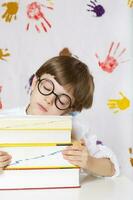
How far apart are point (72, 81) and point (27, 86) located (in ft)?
1.86

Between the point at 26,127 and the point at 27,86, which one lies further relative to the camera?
the point at 27,86

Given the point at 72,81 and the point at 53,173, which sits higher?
the point at 72,81

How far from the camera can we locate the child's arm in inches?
35.8

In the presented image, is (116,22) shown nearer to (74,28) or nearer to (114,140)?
(74,28)

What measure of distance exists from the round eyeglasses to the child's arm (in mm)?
129

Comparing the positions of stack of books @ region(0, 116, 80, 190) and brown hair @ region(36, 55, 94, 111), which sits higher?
brown hair @ region(36, 55, 94, 111)

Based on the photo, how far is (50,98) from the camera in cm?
105

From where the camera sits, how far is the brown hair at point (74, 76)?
3.62ft

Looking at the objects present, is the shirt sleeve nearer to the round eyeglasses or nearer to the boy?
the boy

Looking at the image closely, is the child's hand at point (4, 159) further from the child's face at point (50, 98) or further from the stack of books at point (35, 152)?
the child's face at point (50, 98)

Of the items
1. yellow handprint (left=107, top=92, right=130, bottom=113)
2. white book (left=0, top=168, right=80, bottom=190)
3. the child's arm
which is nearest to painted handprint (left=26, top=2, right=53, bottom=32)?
yellow handprint (left=107, top=92, right=130, bottom=113)

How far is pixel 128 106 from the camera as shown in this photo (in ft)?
5.46

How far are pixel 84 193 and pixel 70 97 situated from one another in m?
0.30

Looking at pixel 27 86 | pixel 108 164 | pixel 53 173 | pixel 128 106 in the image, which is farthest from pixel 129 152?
pixel 53 173
